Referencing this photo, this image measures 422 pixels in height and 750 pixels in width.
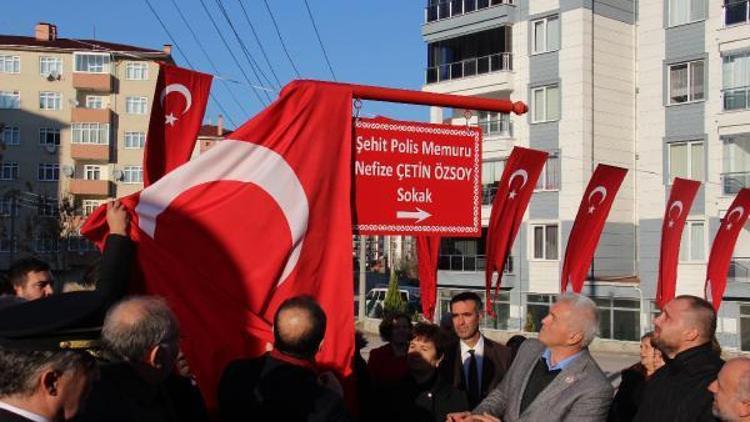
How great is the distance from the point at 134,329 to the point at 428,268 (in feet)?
15.3

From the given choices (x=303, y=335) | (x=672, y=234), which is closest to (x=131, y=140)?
(x=672, y=234)

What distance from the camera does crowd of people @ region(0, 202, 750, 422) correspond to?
301cm

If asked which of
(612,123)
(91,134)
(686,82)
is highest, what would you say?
(91,134)

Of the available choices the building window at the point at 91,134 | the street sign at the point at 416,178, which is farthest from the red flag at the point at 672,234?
the building window at the point at 91,134

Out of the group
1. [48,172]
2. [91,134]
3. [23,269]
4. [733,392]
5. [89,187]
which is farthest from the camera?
[48,172]

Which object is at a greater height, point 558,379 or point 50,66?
point 50,66

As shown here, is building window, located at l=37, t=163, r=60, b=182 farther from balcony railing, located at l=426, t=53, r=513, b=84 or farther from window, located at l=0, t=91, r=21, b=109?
balcony railing, located at l=426, t=53, r=513, b=84

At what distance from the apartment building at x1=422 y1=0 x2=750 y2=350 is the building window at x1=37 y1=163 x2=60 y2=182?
39.1 metres

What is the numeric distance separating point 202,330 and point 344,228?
1.03 m

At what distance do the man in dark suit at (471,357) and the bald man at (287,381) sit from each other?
91.4 inches

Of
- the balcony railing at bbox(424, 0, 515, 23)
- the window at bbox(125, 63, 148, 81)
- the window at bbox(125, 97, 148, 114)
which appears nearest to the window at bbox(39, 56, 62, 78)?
the window at bbox(125, 63, 148, 81)

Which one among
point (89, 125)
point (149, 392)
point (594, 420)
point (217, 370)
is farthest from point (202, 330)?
point (89, 125)

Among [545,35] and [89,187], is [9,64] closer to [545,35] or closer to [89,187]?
[89,187]

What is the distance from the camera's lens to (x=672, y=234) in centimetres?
1245
